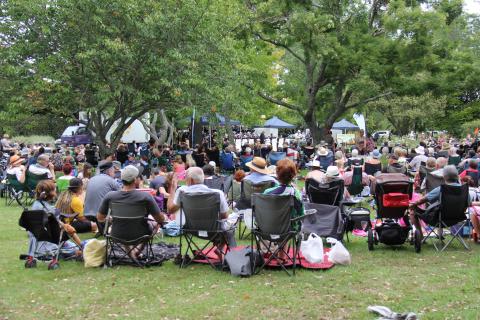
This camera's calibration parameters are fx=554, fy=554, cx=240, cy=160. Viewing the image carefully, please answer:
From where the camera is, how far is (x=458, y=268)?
6.12m

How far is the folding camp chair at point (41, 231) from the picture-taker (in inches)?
246

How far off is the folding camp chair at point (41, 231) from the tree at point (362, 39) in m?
14.1

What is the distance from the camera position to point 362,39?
19.5m

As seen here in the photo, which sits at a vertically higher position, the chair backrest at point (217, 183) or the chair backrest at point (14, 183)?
the chair backrest at point (217, 183)

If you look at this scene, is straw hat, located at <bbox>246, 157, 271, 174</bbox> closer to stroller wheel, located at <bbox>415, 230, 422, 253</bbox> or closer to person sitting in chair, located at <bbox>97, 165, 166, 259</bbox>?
person sitting in chair, located at <bbox>97, 165, 166, 259</bbox>

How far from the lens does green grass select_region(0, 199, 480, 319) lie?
476 centimetres

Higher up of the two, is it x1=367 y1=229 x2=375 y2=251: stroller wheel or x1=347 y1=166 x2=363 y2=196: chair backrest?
x1=347 y1=166 x2=363 y2=196: chair backrest

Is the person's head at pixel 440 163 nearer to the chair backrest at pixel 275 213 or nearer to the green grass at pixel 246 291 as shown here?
the green grass at pixel 246 291

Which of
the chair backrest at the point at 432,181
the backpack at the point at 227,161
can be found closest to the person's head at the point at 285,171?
the chair backrest at the point at 432,181

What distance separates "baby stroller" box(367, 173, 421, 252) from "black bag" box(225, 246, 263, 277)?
5.83ft

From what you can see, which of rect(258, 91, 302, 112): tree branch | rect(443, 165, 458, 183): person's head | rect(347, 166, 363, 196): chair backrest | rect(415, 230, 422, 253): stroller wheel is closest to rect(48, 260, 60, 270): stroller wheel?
rect(415, 230, 422, 253): stroller wheel

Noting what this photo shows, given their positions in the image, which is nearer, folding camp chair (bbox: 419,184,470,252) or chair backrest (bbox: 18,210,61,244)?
chair backrest (bbox: 18,210,61,244)

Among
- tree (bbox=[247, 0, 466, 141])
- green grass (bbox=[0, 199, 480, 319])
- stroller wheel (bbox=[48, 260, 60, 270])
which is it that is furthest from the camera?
tree (bbox=[247, 0, 466, 141])

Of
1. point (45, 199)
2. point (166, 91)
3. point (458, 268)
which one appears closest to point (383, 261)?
point (458, 268)
